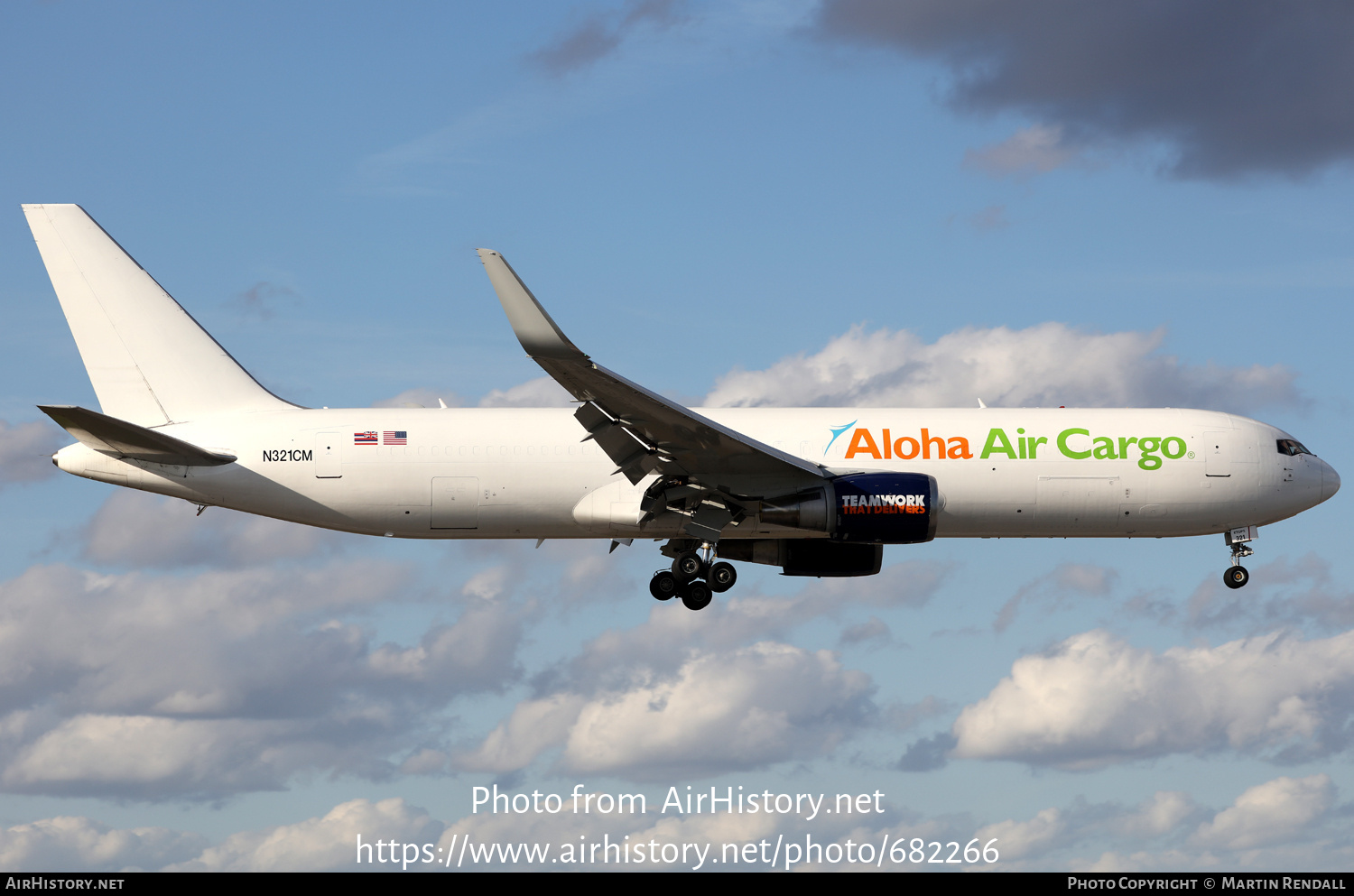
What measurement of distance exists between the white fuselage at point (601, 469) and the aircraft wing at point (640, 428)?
63.5 inches

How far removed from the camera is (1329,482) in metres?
35.8

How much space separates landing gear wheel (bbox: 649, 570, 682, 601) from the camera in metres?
34.5

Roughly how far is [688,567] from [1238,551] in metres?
14.5

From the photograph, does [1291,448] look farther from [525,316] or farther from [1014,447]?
[525,316]

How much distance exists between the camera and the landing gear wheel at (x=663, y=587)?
113 feet

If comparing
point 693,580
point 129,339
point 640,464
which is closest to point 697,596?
point 693,580

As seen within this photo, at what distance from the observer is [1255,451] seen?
114 feet

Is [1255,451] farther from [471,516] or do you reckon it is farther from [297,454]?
[297,454]

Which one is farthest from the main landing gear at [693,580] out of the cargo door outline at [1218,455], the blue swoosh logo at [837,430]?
the cargo door outline at [1218,455]

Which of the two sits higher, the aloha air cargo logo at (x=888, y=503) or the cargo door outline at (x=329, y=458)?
the cargo door outline at (x=329, y=458)

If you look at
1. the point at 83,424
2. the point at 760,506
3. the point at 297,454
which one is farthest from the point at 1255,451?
the point at 83,424

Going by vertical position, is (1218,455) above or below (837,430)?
below

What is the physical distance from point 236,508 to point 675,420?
11700 mm

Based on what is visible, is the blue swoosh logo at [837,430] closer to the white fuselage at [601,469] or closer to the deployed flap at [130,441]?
the white fuselage at [601,469]
